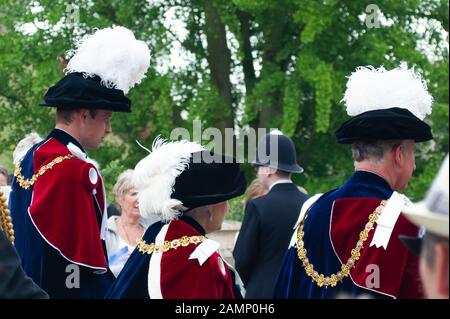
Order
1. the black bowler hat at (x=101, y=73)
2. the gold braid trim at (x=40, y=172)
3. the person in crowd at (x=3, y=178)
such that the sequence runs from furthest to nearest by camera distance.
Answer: the person in crowd at (x=3, y=178) → the black bowler hat at (x=101, y=73) → the gold braid trim at (x=40, y=172)

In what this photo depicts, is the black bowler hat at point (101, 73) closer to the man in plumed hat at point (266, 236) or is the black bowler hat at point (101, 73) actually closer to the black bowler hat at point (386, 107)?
the black bowler hat at point (386, 107)

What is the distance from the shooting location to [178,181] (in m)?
4.33

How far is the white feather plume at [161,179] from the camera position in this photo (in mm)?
4277

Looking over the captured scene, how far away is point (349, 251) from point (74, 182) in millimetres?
1357

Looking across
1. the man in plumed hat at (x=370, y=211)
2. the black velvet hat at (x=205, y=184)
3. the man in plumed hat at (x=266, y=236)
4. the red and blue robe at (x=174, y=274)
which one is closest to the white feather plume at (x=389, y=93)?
the man in plumed hat at (x=370, y=211)

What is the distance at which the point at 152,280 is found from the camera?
421 centimetres

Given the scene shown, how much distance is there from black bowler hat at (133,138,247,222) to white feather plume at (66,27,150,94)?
2.97 feet

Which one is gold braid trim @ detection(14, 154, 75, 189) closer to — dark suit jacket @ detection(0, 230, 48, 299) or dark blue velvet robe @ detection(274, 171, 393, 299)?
dark blue velvet robe @ detection(274, 171, 393, 299)

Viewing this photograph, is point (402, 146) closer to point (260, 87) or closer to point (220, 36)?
point (260, 87)

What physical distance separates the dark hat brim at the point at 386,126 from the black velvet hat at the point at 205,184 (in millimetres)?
511

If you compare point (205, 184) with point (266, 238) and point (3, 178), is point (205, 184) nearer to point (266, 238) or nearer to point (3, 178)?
point (266, 238)

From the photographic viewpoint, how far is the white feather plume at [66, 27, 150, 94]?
17.0 feet

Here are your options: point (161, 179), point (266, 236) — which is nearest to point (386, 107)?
point (161, 179)

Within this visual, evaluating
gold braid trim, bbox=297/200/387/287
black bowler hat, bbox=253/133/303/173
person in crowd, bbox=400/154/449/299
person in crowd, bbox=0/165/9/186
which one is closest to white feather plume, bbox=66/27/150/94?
gold braid trim, bbox=297/200/387/287
